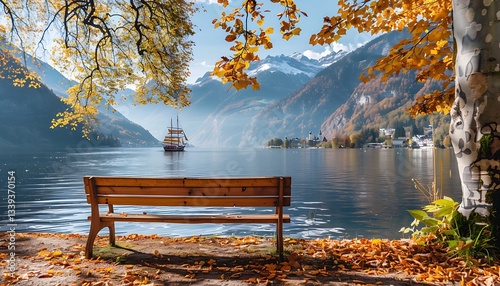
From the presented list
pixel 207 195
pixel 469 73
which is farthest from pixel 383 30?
pixel 207 195

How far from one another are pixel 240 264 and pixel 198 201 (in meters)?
1.01

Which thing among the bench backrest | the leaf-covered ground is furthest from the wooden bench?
the leaf-covered ground

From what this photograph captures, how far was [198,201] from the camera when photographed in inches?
202

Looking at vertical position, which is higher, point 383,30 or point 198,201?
point 383,30

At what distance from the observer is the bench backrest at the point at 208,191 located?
4973 mm

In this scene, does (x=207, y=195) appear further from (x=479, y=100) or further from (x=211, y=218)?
(x=479, y=100)

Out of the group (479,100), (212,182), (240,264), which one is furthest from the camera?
(212,182)

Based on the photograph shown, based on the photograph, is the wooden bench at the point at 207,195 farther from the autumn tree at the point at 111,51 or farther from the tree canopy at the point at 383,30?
the autumn tree at the point at 111,51

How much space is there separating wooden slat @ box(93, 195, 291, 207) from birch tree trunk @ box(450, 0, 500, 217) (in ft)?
7.63

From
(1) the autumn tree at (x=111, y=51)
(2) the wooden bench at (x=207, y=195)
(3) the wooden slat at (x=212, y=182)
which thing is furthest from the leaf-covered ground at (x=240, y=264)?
(1) the autumn tree at (x=111, y=51)

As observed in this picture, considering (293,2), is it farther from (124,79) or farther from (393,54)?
(124,79)

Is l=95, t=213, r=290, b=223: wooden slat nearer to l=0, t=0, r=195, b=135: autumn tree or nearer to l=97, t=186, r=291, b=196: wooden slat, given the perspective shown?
l=97, t=186, r=291, b=196: wooden slat

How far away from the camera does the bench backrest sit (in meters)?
4.97

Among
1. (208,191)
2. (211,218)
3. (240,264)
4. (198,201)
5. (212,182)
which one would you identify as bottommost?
(240,264)
